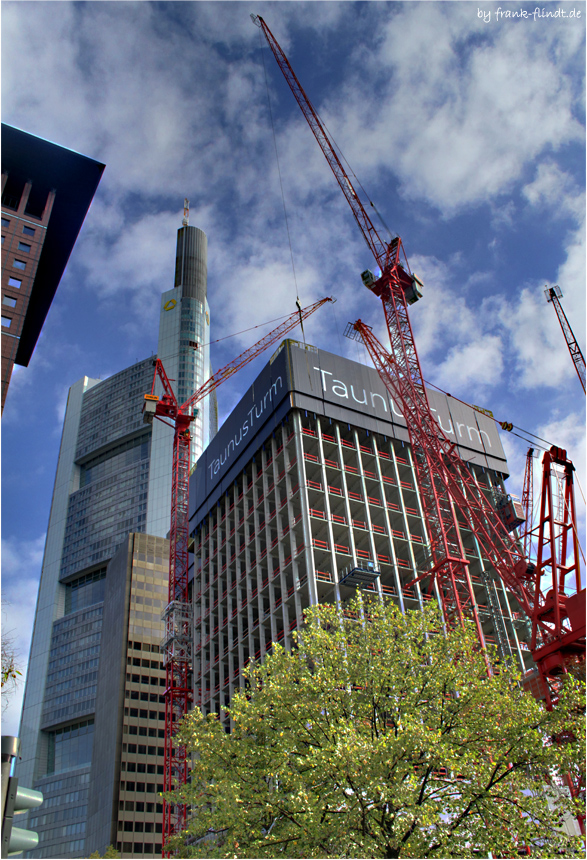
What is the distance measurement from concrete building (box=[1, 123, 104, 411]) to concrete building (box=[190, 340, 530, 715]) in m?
29.0

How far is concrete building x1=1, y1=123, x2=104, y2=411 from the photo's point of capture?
82.5m

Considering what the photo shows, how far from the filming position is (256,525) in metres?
78.4

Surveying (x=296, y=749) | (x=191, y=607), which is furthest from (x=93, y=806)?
(x=296, y=749)

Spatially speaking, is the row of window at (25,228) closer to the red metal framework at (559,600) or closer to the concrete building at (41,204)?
the concrete building at (41,204)

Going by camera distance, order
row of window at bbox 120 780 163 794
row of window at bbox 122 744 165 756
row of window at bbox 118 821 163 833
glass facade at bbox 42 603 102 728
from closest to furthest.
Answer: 1. row of window at bbox 118 821 163 833
2. row of window at bbox 120 780 163 794
3. row of window at bbox 122 744 165 756
4. glass facade at bbox 42 603 102 728

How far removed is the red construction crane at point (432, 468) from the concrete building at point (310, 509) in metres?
2.93

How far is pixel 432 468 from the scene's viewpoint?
244ft

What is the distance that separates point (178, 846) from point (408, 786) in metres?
17.0

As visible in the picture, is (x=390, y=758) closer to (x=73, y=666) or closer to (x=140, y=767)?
(x=140, y=767)

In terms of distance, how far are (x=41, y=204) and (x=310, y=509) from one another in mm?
53357

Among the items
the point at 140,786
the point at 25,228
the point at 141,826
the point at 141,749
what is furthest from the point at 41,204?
the point at 141,826

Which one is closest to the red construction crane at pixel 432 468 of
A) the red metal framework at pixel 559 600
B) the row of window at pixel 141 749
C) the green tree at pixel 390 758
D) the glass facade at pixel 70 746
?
the red metal framework at pixel 559 600

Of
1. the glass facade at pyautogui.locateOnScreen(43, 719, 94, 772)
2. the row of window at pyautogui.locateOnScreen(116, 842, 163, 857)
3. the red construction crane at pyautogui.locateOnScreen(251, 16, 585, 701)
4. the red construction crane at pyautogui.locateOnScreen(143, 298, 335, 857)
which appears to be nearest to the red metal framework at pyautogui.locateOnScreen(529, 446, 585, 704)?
the red construction crane at pyautogui.locateOnScreen(251, 16, 585, 701)

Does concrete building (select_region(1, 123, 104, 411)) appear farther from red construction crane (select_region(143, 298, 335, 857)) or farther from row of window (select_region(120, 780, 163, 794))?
row of window (select_region(120, 780, 163, 794))
